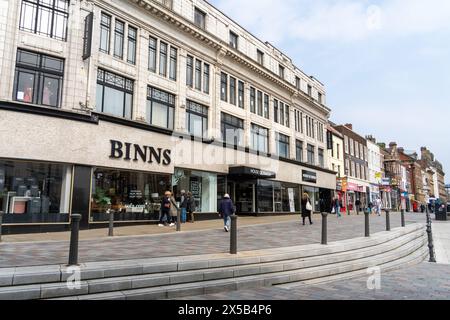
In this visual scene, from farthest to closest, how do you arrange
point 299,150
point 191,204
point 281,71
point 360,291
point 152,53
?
point 299,150
point 281,71
point 152,53
point 191,204
point 360,291

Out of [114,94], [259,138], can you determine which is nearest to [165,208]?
[114,94]

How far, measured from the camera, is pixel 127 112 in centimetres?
1791

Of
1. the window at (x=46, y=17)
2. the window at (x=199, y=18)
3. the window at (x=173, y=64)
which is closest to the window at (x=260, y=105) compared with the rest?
the window at (x=199, y=18)

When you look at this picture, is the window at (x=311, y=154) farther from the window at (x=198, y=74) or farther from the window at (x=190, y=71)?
the window at (x=190, y=71)

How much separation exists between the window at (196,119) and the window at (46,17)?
8.15 meters

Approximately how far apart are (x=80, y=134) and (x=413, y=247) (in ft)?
46.2

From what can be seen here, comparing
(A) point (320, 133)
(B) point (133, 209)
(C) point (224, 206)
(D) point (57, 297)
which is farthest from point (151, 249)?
(A) point (320, 133)

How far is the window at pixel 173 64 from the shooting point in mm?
20498

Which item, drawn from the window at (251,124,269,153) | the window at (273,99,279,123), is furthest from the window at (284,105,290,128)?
the window at (251,124,269,153)

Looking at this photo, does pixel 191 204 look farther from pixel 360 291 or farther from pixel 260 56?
pixel 260 56

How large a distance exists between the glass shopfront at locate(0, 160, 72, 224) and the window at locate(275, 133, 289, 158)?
62.8 feet

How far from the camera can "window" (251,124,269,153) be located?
27.1m

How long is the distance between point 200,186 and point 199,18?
36.9 ft

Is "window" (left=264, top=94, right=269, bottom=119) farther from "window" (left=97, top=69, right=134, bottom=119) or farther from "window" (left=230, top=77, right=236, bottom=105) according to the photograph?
"window" (left=97, top=69, right=134, bottom=119)
